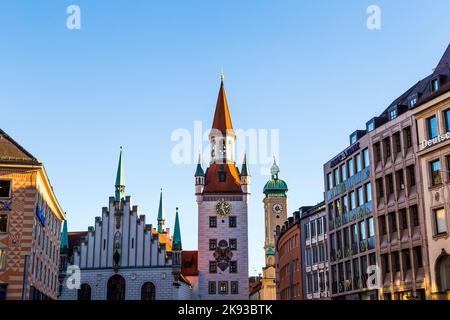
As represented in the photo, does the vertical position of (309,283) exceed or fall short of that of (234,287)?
it falls short

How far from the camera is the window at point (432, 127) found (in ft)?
137

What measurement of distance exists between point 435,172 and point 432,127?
317cm

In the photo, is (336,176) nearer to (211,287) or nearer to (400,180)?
(400,180)

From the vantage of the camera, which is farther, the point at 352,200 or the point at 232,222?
the point at 232,222

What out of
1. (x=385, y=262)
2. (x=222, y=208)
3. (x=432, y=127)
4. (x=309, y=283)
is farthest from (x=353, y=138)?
(x=222, y=208)

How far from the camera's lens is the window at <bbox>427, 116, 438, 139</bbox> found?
1641 inches

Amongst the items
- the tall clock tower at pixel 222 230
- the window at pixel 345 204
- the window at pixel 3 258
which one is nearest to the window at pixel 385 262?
the window at pixel 345 204

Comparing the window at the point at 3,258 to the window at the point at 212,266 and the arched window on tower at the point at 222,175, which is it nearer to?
the window at the point at 212,266

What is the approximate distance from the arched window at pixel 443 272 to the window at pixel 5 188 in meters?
31.0

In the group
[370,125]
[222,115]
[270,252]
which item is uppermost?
[222,115]

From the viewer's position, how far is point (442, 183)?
4003cm

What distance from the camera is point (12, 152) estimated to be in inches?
1917
